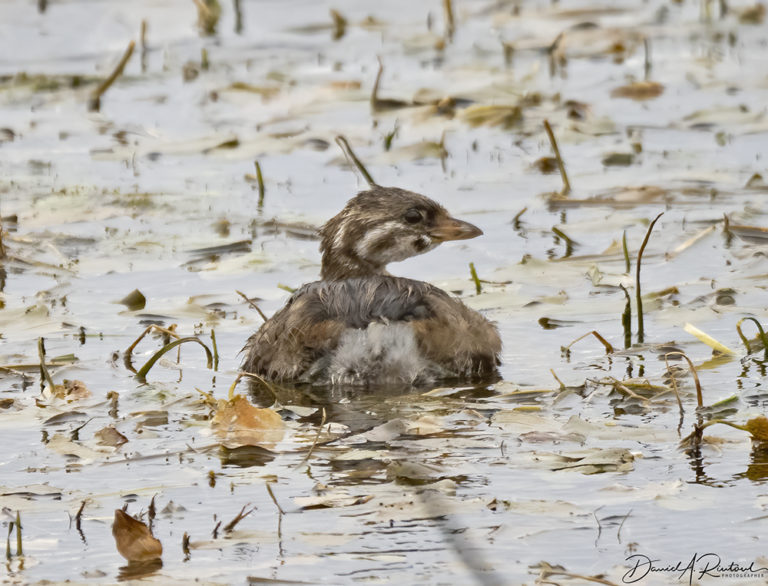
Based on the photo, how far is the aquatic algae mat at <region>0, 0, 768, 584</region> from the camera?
188 inches

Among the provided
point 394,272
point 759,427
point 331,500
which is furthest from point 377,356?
point 394,272

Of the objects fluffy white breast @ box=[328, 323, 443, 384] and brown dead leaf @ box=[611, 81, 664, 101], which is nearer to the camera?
fluffy white breast @ box=[328, 323, 443, 384]

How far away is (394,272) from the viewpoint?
29.6 ft

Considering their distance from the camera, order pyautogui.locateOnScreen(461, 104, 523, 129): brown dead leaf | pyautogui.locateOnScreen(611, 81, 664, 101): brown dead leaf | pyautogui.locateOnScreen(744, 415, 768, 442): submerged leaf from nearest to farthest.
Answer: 1. pyautogui.locateOnScreen(744, 415, 768, 442): submerged leaf
2. pyautogui.locateOnScreen(461, 104, 523, 129): brown dead leaf
3. pyautogui.locateOnScreen(611, 81, 664, 101): brown dead leaf

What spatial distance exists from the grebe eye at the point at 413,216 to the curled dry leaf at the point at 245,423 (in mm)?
1918

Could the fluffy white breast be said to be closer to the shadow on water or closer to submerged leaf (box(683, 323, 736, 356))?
the shadow on water

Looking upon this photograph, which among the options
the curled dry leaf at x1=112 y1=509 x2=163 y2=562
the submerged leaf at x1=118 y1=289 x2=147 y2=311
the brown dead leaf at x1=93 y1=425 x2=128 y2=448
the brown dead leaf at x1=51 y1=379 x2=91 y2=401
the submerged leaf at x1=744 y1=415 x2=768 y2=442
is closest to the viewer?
the curled dry leaf at x1=112 y1=509 x2=163 y2=562

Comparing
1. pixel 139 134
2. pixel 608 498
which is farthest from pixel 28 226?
pixel 608 498

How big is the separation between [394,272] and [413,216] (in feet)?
4.70

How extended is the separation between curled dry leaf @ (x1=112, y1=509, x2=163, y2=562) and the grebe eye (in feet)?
10.7

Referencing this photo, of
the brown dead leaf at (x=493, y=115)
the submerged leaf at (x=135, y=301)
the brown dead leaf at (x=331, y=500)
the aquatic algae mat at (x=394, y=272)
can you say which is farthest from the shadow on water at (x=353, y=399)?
the brown dead leaf at (x=493, y=115)

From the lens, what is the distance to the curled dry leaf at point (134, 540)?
457 centimetres

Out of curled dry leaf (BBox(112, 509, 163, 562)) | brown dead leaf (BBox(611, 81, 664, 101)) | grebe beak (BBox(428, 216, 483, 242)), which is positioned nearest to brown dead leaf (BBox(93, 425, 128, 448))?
curled dry leaf (BBox(112, 509, 163, 562))

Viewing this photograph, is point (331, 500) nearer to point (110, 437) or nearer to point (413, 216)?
point (110, 437)
